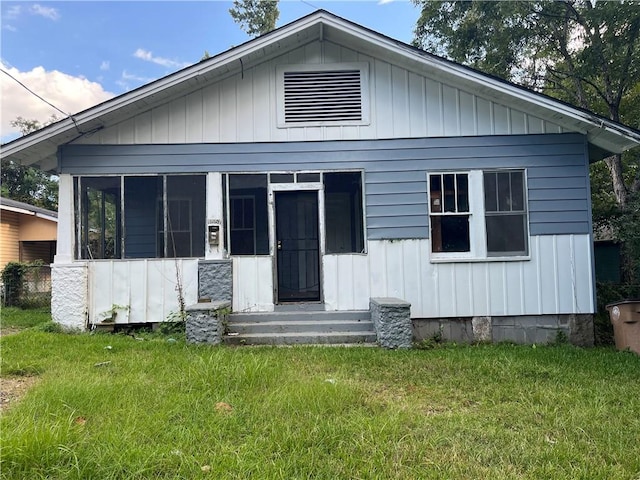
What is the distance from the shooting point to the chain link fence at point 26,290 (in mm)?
11305

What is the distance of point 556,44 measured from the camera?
35.6ft

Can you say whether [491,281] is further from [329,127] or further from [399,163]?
[329,127]

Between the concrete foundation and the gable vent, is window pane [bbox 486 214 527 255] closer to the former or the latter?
the concrete foundation

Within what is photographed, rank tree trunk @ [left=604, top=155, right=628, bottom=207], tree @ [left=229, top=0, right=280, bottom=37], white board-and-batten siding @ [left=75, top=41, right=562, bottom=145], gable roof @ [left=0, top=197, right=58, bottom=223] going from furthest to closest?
1. tree @ [left=229, top=0, right=280, bottom=37]
2. gable roof @ [left=0, top=197, right=58, bottom=223]
3. tree trunk @ [left=604, top=155, right=628, bottom=207]
4. white board-and-batten siding @ [left=75, top=41, right=562, bottom=145]

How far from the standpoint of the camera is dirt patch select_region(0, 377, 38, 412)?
12.0 feet

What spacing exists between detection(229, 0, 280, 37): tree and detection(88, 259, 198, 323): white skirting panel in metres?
16.3

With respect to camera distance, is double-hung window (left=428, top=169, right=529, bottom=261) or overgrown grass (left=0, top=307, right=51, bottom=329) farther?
overgrown grass (left=0, top=307, right=51, bottom=329)

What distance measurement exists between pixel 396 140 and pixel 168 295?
479 centimetres

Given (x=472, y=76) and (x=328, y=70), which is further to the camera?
(x=328, y=70)

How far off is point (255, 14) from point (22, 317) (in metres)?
16.9

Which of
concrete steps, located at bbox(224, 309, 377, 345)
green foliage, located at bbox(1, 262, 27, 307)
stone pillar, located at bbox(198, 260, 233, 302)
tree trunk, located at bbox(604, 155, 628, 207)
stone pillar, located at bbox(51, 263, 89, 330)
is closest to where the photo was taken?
concrete steps, located at bbox(224, 309, 377, 345)

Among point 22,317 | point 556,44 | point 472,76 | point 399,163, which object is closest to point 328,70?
point 399,163

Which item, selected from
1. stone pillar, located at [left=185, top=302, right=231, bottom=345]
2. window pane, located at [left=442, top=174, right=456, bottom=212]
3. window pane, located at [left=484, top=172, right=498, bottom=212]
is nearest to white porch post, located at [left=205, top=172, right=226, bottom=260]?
stone pillar, located at [left=185, top=302, right=231, bottom=345]

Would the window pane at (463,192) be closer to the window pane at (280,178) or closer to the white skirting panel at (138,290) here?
the window pane at (280,178)
